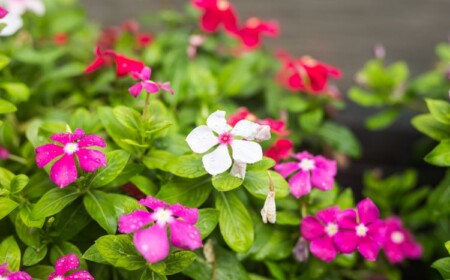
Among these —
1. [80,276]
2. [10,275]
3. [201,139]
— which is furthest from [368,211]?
[10,275]

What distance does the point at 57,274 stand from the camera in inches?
38.8

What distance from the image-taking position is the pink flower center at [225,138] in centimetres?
105

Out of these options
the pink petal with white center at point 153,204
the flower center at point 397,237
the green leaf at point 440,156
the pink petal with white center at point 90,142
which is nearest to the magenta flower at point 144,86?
the pink petal with white center at point 90,142

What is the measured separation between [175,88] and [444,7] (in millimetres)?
1592

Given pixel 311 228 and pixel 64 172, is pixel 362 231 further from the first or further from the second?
pixel 64 172

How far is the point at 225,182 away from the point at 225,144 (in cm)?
7

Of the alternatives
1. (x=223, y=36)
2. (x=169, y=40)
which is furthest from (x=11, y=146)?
(x=223, y=36)

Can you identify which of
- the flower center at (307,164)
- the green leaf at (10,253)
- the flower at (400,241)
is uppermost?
the flower center at (307,164)

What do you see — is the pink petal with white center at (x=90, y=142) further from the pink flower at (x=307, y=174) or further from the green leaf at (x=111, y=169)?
the pink flower at (x=307, y=174)

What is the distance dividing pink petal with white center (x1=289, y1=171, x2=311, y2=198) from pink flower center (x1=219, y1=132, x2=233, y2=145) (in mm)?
197

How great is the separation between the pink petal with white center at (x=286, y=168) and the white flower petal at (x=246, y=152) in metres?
0.19

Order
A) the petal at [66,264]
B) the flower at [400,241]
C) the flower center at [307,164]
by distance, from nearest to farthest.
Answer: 1. the petal at [66,264]
2. the flower center at [307,164]
3. the flower at [400,241]

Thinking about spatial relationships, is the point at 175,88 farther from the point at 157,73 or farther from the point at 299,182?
the point at 299,182

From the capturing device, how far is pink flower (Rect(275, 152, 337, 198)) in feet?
3.81
